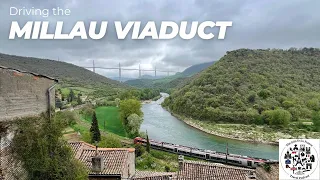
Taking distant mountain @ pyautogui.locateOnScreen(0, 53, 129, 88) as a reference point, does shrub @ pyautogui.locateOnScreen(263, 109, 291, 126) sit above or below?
below

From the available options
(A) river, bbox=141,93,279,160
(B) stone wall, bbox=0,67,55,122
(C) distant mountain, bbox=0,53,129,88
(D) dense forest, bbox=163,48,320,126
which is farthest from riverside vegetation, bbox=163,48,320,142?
(C) distant mountain, bbox=0,53,129,88

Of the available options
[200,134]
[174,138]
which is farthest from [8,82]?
[200,134]

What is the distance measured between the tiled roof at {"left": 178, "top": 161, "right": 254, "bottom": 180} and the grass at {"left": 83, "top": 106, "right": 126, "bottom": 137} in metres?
34.3

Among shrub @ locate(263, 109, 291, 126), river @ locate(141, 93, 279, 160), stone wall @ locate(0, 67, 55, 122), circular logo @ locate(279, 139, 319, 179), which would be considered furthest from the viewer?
shrub @ locate(263, 109, 291, 126)

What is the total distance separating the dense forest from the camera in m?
59.3

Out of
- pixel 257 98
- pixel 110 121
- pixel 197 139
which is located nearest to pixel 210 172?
pixel 197 139

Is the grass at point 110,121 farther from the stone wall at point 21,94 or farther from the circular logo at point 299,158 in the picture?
the circular logo at point 299,158

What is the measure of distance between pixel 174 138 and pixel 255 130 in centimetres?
1562

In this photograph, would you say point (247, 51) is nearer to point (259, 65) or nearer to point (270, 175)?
point (259, 65)

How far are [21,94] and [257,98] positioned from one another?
61.6m

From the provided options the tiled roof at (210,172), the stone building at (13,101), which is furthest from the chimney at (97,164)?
the stone building at (13,101)

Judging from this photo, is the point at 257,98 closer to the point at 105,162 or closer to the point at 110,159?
the point at 110,159

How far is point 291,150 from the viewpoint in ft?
33.2

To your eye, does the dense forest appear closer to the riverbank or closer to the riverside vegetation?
the riverside vegetation
